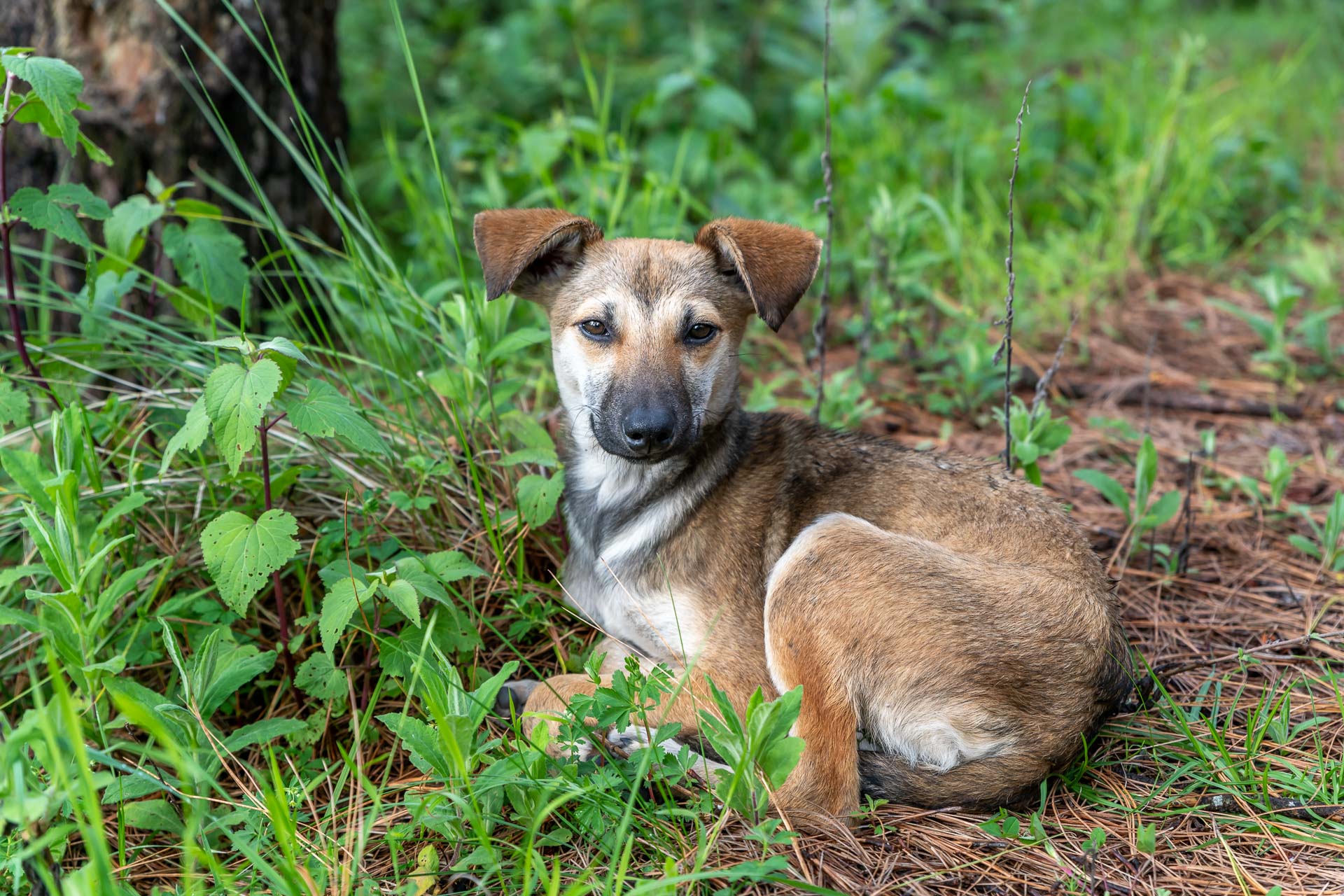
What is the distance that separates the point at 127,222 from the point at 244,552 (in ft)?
4.76

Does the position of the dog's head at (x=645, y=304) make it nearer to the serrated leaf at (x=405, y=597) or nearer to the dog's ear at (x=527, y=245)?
the dog's ear at (x=527, y=245)

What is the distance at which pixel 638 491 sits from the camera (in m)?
3.47


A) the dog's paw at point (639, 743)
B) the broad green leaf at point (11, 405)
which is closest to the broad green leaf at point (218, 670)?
the broad green leaf at point (11, 405)

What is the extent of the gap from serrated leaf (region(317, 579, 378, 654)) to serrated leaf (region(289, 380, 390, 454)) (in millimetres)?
390

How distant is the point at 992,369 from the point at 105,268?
3710mm

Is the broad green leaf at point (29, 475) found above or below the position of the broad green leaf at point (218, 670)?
above

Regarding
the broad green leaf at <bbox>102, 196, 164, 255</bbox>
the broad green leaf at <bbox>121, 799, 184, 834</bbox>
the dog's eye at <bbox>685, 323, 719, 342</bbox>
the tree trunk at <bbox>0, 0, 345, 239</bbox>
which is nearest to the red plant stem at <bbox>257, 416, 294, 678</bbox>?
the broad green leaf at <bbox>121, 799, 184, 834</bbox>

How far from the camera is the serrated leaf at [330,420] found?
261cm

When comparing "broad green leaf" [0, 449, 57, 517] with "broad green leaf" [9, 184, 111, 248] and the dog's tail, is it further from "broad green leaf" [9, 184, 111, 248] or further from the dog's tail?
the dog's tail

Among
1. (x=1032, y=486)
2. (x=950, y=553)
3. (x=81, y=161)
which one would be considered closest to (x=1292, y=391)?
(x=1032, y=486)

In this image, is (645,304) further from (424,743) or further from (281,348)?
(424,743)

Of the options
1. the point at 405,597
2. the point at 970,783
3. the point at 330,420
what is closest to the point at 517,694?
the point at 405,597

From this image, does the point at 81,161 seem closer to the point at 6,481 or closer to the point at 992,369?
the point at 6,481

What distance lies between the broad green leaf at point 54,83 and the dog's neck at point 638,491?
69.2 inches
